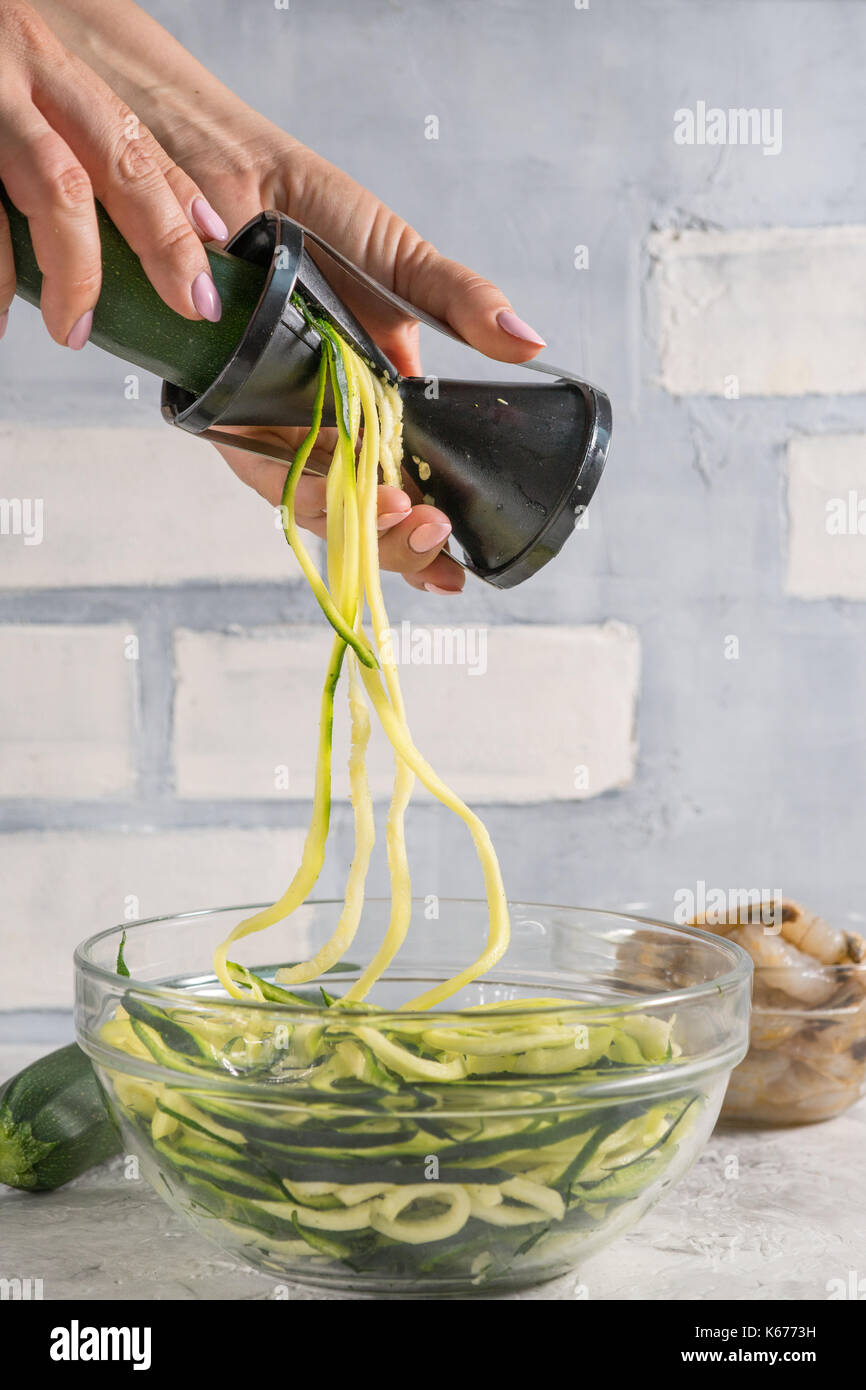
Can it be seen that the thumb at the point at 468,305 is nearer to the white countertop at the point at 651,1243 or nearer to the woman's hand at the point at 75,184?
the woman's hand at the point at 75,184

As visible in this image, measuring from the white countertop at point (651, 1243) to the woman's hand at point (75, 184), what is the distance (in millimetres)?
431

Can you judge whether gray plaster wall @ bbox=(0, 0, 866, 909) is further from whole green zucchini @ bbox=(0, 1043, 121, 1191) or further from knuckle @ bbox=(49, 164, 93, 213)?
knuckle @ bbox=(49, 164, 93, 213)

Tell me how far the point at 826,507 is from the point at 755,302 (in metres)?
0.20

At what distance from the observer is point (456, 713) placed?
115 cm

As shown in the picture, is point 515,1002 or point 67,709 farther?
point 67,709

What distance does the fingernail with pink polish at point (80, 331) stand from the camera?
0.58 meters

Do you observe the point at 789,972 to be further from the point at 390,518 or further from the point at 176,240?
the point at 176,240

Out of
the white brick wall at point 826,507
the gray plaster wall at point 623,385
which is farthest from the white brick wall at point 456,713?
the white brick wall at point 826,507

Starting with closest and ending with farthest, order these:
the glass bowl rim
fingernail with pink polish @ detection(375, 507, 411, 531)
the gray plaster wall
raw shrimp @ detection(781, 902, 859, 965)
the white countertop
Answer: the glass bowl rim
the white countertop
fingernail with pink polish @ detection(375, 507, 411, 531)
raw shrimp @ detection(781, 902, 859, 965)
the gray plaster wall

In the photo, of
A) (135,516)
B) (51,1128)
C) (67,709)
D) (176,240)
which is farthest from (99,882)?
(176,240)

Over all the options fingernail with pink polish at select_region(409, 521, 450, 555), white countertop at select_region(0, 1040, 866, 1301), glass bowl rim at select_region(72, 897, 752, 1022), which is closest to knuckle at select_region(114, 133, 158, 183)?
fingernail with pink polish at select_region(409, 521, 450, 555)

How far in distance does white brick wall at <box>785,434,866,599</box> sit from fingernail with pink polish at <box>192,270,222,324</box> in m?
0.72

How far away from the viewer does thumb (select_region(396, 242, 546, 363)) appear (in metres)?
0.73
